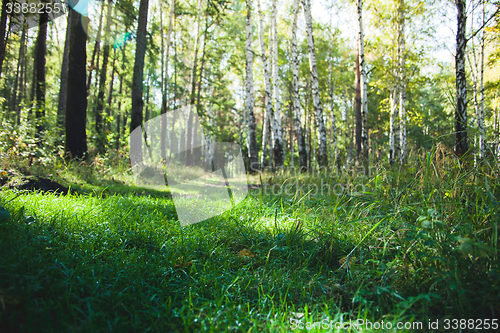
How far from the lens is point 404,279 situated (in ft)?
5.61

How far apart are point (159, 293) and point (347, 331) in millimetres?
1165

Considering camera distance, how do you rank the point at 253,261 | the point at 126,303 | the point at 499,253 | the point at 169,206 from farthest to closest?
the point at 169,206
the point at 253,261
the point at 499,253
the point at 126,303

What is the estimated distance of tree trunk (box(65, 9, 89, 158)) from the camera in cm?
710

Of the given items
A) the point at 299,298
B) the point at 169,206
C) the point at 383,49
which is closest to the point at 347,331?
the point at 299,298

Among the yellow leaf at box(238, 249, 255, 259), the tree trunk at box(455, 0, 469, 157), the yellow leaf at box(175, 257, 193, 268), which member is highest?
the tree trunk at box(455, 0, 469, 157)

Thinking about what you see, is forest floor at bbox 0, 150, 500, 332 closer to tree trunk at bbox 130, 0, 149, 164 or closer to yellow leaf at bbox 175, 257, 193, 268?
yellow leaf at bbox 175, 257, 193, 268

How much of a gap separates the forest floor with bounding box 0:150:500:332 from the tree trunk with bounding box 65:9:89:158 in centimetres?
496

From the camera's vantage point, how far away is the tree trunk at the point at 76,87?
7.10m

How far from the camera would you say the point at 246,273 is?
6.49 ft

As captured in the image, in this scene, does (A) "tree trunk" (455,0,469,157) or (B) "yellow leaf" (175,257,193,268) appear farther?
(A) "tree trunk" (455,0,469,157)

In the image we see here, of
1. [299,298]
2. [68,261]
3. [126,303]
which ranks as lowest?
[299,298]

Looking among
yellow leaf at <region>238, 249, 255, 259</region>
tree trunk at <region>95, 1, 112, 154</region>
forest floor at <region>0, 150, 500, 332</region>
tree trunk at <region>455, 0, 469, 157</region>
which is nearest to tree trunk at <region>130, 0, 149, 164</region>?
tree trunk at <region>95, 1, 112, 154</region>

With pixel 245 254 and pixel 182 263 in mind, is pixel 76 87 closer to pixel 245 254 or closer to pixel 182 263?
pixel 182 263

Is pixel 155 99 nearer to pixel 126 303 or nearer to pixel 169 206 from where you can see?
pixel 169 206
